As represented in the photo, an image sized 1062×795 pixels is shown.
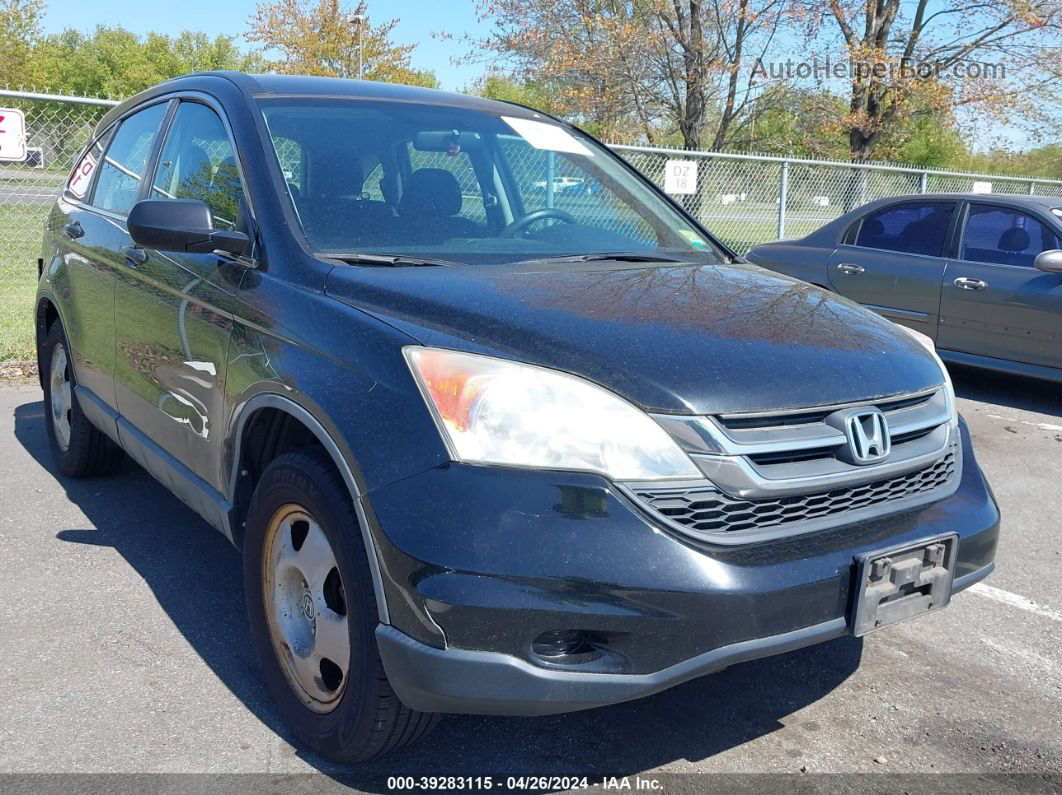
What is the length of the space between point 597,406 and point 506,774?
1045 millimetres

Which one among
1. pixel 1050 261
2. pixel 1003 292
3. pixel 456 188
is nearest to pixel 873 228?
pixel 1003 292

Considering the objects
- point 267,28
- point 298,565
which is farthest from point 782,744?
point 267,28

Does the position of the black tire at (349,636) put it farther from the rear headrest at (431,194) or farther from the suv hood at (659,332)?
the rear headrest at (431,194)

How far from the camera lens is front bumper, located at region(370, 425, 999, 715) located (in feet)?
6.68

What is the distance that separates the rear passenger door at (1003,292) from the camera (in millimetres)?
6867

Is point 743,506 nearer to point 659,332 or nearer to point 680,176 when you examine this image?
point 659,332

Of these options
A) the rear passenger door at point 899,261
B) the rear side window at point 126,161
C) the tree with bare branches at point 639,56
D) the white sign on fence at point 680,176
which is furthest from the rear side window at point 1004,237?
the tree with bare branches at point 639,56

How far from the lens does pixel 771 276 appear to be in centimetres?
326

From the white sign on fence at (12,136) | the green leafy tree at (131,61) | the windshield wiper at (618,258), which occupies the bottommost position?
the windshield wiper at (618,258)

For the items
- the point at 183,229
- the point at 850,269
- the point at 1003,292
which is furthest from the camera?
the point at 850,269

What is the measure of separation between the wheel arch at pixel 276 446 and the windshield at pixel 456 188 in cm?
49

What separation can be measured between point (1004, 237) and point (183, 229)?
252 inches

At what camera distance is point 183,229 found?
288cm

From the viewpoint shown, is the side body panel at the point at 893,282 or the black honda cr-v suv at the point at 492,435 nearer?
the black honda cr-v suv at the point at 492,435
